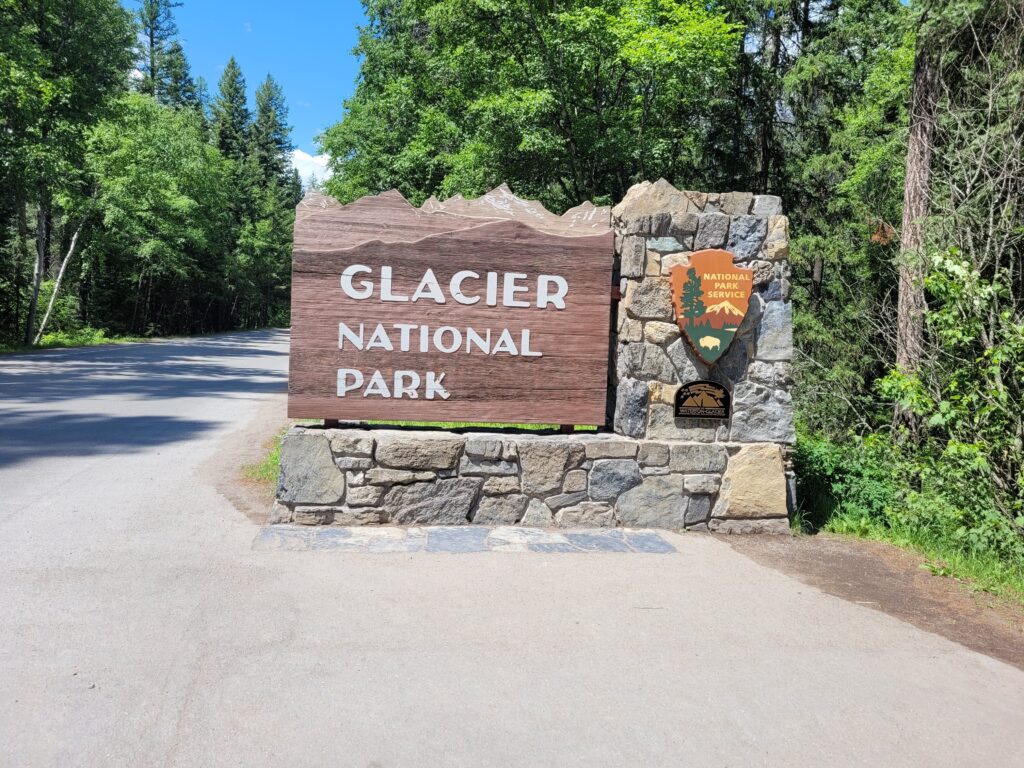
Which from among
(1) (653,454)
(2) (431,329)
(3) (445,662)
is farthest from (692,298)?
(3) (445,662)

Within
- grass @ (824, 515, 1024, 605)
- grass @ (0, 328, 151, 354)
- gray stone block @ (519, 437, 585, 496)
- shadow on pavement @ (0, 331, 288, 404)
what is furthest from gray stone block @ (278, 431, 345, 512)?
grass @ (0, 328, 151, 354)

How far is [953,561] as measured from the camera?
512 centimetres

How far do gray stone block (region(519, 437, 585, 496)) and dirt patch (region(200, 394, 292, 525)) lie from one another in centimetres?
197

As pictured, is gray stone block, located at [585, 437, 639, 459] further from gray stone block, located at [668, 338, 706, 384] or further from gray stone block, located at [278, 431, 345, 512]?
gray stone block, located at [278, 431, 345, 512]

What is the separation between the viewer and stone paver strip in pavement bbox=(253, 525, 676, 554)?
4.79m

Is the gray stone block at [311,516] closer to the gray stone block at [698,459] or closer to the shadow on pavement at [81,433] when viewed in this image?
the gray stone block at [698,459]

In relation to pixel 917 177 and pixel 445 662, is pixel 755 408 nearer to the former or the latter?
pixel 445 662

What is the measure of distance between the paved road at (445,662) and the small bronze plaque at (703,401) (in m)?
1.00

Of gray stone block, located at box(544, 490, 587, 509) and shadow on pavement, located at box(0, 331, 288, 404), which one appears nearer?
gray stone block, located at box(544, 490, 587, 509)

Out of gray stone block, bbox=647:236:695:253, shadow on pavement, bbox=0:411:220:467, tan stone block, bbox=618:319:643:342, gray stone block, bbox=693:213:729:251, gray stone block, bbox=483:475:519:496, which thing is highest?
gray stone block, bbox=693:213:729:251

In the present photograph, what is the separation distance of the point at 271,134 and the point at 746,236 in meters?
69.7

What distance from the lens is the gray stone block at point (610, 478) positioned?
18.1ft

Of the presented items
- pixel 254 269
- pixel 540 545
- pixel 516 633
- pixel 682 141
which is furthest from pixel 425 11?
pixel 254 269

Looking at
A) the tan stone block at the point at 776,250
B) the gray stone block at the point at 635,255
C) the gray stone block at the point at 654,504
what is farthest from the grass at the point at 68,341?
the tan stone block at the point at 776,250
